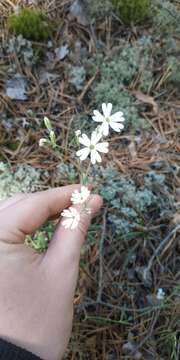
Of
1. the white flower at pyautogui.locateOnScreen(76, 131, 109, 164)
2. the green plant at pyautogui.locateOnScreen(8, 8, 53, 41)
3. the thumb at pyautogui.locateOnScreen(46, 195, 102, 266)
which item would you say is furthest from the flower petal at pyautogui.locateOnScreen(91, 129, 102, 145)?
the green plant at pyautogui.locateOnScreen(8, 8, 53, 41)

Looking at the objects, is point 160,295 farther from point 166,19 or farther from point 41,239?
point 166,19

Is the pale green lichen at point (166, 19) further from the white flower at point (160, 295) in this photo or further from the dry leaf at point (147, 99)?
the white flower at point (160, 295)

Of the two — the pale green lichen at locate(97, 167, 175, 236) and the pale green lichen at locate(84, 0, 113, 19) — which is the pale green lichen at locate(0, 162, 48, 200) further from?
the pale green lichen at locate(84, 0, 113, 19)

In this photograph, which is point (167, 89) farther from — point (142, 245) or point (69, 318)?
point (69, 318)

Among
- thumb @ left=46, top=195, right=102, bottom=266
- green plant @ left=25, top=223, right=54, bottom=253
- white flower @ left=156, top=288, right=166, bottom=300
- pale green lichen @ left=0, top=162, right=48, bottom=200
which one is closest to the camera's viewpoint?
thumb @ left=46, top=195, right=102, bottom=266

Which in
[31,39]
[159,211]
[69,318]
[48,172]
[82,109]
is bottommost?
[69,318]

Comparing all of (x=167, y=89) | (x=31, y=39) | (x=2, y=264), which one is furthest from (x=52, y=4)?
(x=2, y=264)
